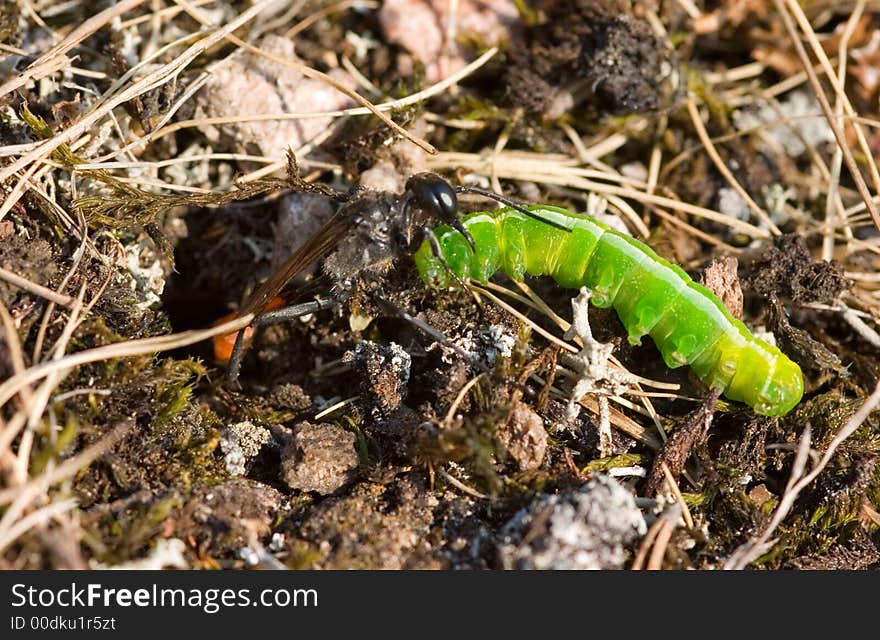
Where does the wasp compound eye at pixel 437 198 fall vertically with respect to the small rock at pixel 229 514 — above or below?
above

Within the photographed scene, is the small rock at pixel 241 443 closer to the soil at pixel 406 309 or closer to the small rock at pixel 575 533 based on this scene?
the soil at pixel 406 309

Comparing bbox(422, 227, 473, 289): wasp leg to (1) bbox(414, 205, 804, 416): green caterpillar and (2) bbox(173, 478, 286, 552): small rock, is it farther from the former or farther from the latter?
(2) bbox(173, 478, 286, 552): small rock

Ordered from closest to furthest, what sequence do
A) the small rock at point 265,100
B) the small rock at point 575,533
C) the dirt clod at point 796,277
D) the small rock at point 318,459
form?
the small rock at point 575,533
the small rock at point 318,459
the dirt clod at point 796,277
the small rock at point 265,100

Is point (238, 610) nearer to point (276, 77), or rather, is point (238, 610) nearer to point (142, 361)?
Answer: point (142, 361)

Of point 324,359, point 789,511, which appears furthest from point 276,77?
point 789,511

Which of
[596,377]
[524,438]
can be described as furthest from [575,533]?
[596,377]

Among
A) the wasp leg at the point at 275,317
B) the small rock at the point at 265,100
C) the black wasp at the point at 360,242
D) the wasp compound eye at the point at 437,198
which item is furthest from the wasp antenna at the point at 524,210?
the small rock at the point at 265,100

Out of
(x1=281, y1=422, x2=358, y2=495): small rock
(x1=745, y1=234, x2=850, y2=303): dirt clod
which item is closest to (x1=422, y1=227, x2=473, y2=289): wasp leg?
(x1=281, y1=422, x2=358, y2=495): small rock
